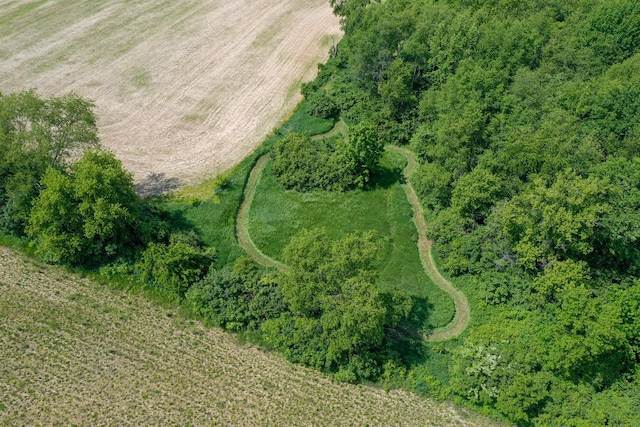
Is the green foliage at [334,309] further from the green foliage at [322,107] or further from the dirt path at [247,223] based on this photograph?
the green foliage at [322,107]

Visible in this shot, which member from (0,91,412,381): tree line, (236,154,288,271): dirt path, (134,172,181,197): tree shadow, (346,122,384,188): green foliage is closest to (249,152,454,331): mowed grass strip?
(236,154,288,271): dirt path

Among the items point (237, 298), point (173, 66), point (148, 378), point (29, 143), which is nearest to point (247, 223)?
point (237, 298)

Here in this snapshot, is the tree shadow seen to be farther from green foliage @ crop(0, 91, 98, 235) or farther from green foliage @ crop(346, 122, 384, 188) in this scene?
green foliage @ crop(346, 122, 384, 188)

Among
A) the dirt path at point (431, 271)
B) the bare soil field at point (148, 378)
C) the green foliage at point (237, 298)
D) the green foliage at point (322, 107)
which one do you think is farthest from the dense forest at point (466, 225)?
the green foliage at point (322, 107)

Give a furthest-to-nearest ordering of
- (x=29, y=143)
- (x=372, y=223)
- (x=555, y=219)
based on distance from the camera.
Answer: (x=372, y=223) < (x=29, y=143) < (x=555, y=219)

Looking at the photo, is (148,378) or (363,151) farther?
(363,151)

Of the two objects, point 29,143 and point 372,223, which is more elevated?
point 29,143

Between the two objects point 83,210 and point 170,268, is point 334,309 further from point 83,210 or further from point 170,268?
point 83,210
